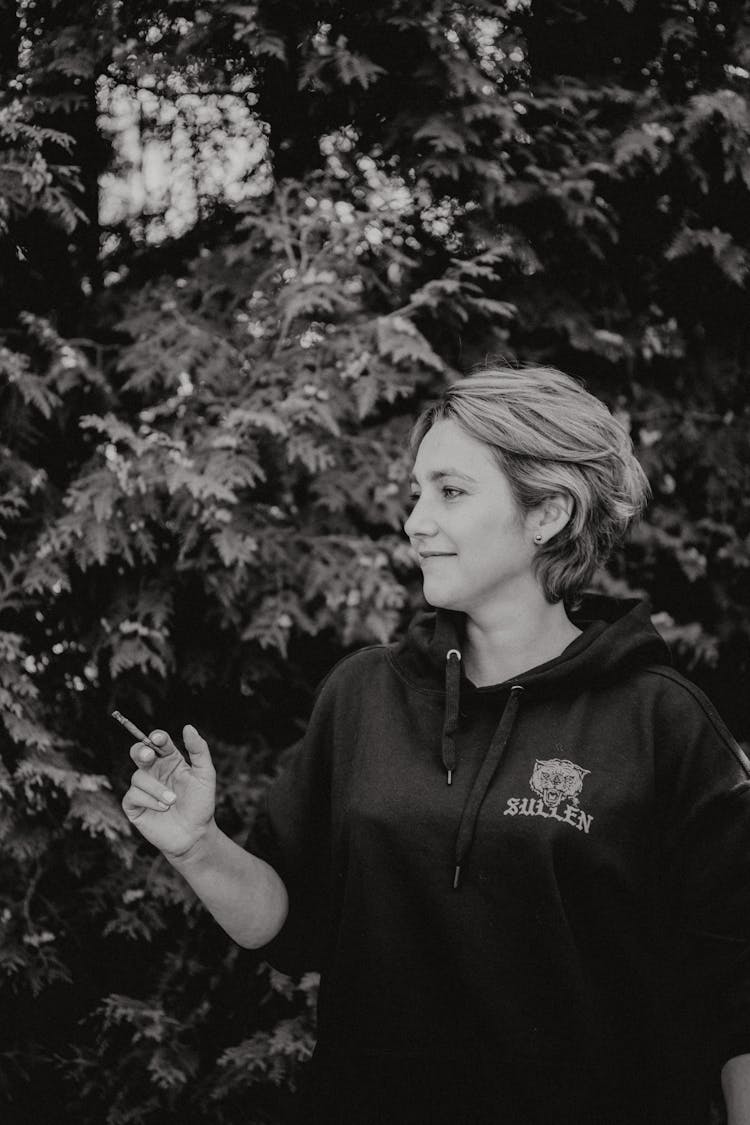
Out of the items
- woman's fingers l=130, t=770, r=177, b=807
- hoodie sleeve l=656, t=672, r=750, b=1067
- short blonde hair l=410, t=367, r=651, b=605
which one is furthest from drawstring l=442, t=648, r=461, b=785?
woman's fingers l=130, t=770, r=177, b=807

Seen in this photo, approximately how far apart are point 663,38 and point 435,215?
115 cm

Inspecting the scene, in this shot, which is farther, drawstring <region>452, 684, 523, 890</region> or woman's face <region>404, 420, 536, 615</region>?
woman's face <region>404, 420, 536, 615</region>

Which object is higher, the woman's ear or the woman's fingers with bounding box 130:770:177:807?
the woman's ear

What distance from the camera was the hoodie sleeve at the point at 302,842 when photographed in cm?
236

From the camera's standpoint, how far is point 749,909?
6.64 feet

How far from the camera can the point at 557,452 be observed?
228cm

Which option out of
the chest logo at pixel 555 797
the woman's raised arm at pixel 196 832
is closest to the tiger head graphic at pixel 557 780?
the chest logo at pixel 555 797

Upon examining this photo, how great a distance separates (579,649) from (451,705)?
36 cm

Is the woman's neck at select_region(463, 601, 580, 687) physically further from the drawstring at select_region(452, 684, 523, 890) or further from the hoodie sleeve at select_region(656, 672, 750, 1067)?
the hoodie sleeve at select_region(656, 672, 750, 1067)

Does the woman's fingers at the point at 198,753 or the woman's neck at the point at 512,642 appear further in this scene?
the woman's neck at the point at 512,642

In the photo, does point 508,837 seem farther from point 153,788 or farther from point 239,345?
point 239,345

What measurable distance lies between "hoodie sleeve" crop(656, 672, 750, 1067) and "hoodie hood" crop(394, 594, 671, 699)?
16 centimetres

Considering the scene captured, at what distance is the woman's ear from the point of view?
231 cm

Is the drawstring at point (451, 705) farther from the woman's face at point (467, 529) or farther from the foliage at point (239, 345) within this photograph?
the foliage at point (239, 345)
